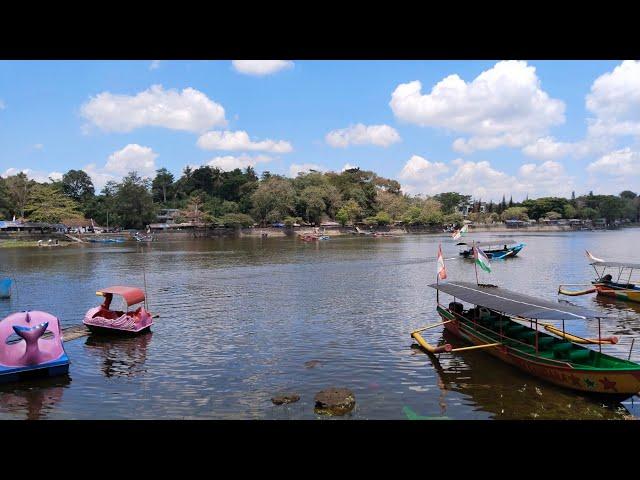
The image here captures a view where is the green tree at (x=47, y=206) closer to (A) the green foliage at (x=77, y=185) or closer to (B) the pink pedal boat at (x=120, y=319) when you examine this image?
(A) the green foliage at (x=77, y=185)

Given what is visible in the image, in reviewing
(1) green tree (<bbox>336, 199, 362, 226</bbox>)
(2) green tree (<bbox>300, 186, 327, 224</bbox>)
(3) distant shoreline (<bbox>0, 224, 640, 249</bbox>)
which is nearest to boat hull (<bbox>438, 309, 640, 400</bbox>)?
(3) distant shoreline (<bbox>0, 224, 640, 249</bbox>)

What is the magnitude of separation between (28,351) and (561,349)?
15170mm

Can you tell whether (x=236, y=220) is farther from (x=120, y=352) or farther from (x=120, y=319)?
(x=120, y=352)

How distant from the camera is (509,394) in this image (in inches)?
495

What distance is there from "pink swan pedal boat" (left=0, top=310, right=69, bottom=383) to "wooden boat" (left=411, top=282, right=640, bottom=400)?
11658mm

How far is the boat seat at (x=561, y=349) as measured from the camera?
13130 mm

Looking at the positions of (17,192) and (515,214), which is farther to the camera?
(515,214)

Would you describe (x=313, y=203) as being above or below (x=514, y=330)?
above

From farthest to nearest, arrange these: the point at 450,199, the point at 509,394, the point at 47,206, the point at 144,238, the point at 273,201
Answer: the point at 450,199
the point at 273,201
the point at 144,238
the point at 47,206
the point at 509,394

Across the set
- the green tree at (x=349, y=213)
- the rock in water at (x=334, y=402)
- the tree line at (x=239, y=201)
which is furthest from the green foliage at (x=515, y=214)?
the rock in water at (x=334, y=402)

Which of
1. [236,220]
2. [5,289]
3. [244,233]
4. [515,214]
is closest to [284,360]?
[5,289]
